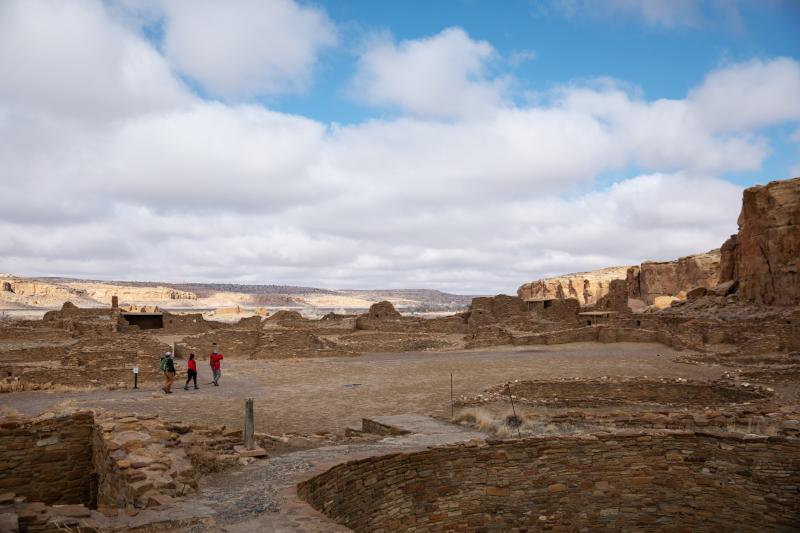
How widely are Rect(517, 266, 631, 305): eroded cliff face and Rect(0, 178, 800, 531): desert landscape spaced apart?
68.5 meters

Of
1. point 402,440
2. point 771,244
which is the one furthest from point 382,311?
point 402,440

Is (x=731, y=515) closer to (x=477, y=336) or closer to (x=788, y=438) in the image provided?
(x=788, y=438)

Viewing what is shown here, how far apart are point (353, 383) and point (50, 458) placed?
11361 millimetres

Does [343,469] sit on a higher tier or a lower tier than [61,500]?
higher

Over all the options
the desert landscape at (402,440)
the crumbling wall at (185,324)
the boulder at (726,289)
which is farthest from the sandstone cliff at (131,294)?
the boulder at (726,289)

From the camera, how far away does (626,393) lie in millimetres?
15656

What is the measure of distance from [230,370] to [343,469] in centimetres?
1798

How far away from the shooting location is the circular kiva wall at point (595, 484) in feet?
26.1

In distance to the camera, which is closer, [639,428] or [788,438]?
[788,438]

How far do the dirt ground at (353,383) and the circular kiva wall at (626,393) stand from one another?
1.89m

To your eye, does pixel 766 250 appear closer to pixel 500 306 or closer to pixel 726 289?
pixel 726 289

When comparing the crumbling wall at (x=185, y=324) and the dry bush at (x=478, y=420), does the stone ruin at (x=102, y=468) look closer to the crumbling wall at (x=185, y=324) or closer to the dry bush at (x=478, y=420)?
the dry bush at (x=478, y=420)

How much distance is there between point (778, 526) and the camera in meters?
8.08

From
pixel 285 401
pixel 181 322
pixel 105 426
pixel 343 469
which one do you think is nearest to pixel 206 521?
pixel 343 469
